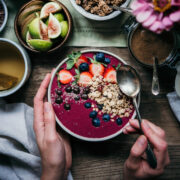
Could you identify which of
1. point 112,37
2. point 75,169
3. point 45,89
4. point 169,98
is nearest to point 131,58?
point 112,37

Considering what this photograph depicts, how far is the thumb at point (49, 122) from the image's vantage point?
0.80 metres

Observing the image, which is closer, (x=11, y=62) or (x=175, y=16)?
(x=175, y=16)

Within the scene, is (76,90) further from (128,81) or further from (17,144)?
(17,144)

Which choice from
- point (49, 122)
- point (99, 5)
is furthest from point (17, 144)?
point (99, 5)

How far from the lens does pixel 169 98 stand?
930mm

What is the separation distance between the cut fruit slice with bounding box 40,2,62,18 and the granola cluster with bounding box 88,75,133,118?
0.31 m

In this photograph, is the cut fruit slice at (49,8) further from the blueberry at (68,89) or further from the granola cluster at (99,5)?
the blueberry at (68,89)

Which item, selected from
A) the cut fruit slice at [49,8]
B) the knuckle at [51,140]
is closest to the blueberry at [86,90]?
the knuckle at [51,140]

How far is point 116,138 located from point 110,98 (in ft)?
0.68

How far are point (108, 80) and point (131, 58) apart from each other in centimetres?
17

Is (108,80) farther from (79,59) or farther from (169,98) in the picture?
(169,98)

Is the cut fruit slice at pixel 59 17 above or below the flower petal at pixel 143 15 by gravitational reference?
below

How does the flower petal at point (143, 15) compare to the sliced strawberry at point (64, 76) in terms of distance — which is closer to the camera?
the flower petal at point (143, 15)

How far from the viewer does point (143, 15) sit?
58 cm
